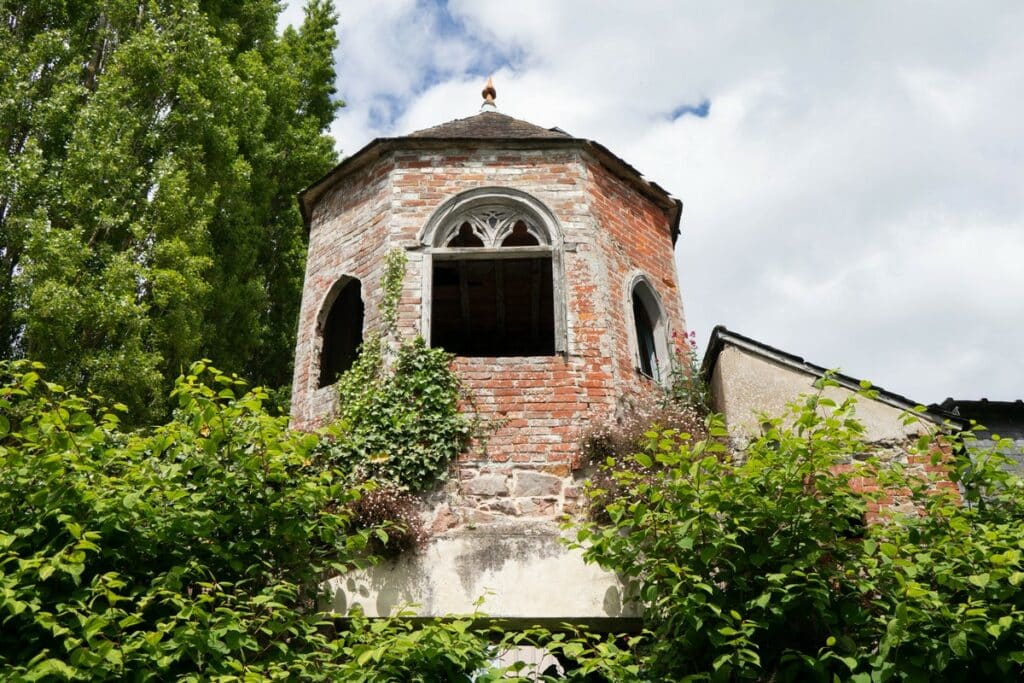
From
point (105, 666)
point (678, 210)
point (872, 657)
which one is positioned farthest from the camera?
point (678, 210)

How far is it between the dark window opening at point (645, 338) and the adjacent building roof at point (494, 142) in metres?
1.24

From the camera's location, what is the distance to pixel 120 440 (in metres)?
6.97

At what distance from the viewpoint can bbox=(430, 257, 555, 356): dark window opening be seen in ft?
38.3

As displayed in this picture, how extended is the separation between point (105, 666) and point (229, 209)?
8616 mm

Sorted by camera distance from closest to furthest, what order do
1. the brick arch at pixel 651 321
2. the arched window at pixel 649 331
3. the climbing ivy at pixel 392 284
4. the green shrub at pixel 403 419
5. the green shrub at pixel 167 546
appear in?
the green shrub at pixel 167 546
the green shrub at pixel 403 419
the climbing ivy at pixel 392 284
the brick arch at pixel 651 321
the arched window at pixel 649 331

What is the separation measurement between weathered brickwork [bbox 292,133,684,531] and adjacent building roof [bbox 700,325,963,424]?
0.89 metres

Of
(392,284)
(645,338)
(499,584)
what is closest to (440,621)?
(499,584)

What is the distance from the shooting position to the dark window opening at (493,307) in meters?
11.7

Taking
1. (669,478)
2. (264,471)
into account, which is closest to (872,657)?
(669,478)

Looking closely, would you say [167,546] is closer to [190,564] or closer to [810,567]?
[190,564]

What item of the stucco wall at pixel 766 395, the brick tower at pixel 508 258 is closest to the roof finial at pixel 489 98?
the brick tower at pixel 508 258

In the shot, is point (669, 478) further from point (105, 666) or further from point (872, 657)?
point (105, 666)

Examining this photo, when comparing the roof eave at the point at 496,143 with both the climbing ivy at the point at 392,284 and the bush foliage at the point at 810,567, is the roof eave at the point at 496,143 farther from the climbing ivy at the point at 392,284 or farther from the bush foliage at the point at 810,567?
the bush foliage at the point at 810,567

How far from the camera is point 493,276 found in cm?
1177
